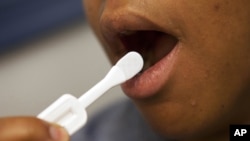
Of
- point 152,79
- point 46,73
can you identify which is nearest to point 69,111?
point 152,79

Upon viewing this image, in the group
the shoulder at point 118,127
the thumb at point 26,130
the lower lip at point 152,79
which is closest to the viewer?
the thumb at point 26,130

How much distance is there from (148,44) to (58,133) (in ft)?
0.69

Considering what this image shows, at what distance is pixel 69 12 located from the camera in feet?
3.26

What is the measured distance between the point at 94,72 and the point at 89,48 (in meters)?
0.06

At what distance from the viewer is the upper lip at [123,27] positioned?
50cm

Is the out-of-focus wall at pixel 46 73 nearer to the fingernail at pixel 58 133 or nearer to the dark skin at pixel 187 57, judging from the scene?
the dark skin at pixel 187 57

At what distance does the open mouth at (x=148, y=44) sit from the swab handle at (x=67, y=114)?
139mm

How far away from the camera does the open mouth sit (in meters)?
0.55

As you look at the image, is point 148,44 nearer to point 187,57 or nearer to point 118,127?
point 187,57

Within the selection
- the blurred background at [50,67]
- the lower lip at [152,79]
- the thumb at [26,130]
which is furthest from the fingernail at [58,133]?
the blurred background at [50,67]

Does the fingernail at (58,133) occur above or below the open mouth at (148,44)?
below

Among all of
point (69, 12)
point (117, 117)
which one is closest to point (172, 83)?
point (117, 117)

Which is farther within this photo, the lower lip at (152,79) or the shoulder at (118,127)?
the shoulder at (118,127)

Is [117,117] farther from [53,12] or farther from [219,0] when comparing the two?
[219,0]
